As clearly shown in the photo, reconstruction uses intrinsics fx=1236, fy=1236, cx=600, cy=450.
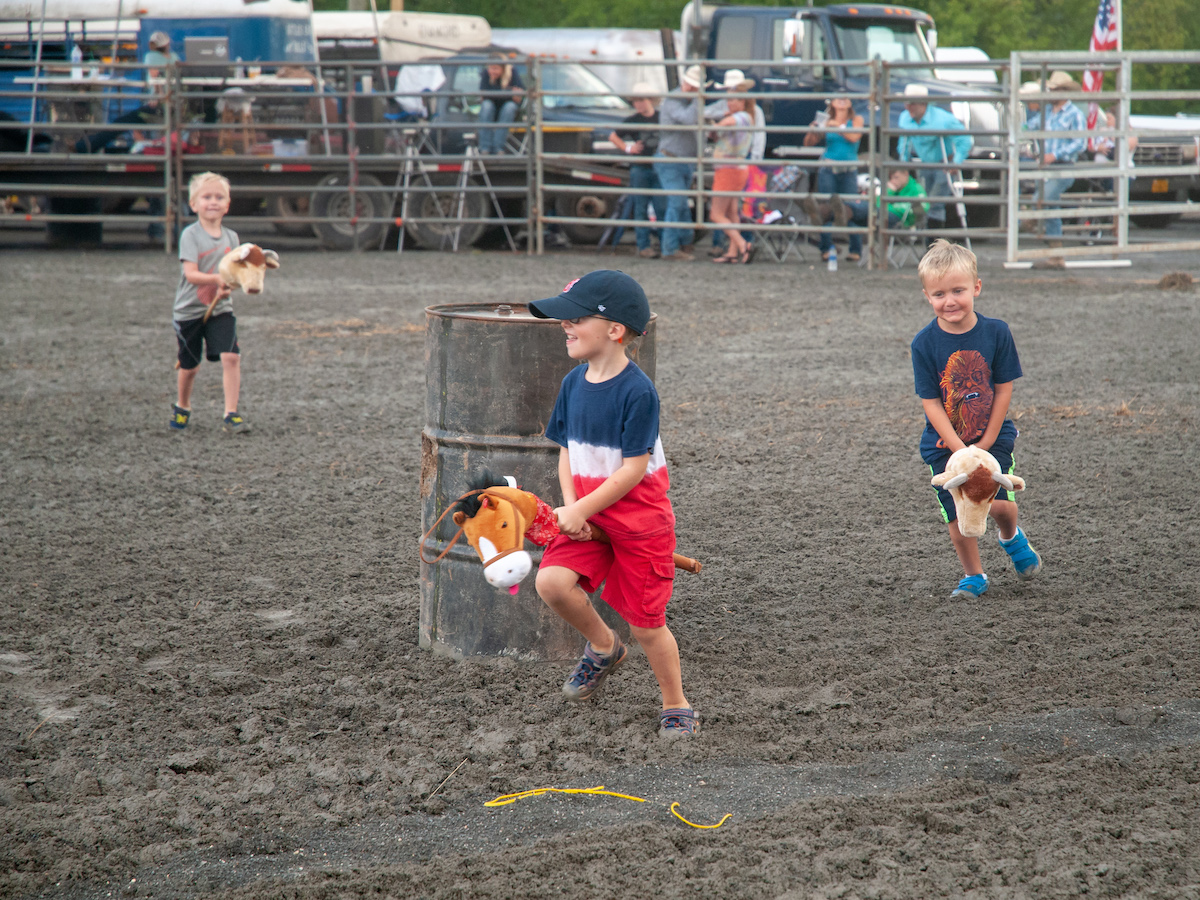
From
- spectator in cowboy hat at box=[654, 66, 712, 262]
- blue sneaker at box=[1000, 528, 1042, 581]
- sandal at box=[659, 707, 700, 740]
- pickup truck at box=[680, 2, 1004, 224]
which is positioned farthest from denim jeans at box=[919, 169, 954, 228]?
sandal at box=[659, 707, 700, 740]

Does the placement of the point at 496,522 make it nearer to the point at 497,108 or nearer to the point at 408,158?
the point at 408,158

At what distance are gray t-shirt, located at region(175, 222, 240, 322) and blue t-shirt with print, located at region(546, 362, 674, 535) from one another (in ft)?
14.1

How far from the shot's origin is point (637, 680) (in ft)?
12.5

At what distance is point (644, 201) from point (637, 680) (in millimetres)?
13283

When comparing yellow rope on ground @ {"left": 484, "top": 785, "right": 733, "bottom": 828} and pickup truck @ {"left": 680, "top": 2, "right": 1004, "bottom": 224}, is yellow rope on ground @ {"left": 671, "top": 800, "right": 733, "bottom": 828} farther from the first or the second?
pickup truck @ {"left": 680, "top": 2, "right": 1004, "bottom": 224}

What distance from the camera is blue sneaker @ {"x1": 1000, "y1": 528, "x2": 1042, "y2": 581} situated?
4523mm

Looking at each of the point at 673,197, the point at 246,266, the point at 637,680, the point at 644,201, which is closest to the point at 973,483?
the point at 637,680

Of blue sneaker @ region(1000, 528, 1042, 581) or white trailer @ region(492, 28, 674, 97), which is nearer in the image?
blue sneaker @ region(1000, 528, 1042, 581)

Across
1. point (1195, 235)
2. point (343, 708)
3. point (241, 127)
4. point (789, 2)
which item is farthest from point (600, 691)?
point (789, 2)

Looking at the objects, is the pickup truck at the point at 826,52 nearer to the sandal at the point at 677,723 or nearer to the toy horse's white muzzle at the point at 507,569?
the sandal at the point at 677,723

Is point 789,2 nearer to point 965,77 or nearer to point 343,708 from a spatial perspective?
point 965,77

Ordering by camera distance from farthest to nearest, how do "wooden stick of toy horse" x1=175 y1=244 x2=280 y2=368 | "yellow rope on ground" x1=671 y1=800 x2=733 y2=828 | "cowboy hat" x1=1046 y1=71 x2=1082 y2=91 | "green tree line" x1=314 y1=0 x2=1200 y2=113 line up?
"green tree line" x1=314 y1=0 x2=1200 y2=113
"cowboy hat" x1=1046 y1=71 x2=1082 y2=91
"wooden stick of toy horse" x1=175 y1=244 x2=280 y2=368
"yellow rope on ground" x1=671 y1=800 x2=733 y2=828

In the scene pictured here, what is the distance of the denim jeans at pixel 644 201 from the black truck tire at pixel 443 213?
2.13 m

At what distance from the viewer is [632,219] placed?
16500 millimetres
